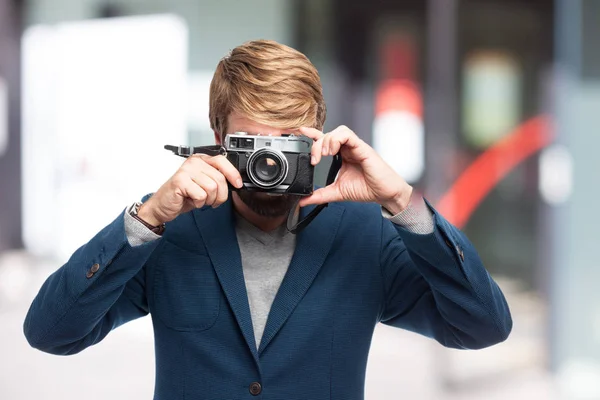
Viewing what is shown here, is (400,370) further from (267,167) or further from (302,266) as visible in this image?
(267,167)

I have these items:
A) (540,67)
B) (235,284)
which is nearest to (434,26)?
(540,67)

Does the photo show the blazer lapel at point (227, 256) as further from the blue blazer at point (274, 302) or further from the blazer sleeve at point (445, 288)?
the blazer sleeve at point (445, 288)

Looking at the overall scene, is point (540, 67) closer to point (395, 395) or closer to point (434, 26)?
point (434, 26)

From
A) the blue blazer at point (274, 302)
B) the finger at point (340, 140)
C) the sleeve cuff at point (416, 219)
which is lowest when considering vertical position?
the blue blazer at point (274, 302)

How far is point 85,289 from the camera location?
4.00 feet

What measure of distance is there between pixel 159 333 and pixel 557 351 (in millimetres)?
2891

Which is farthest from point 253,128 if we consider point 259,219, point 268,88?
point 259,219

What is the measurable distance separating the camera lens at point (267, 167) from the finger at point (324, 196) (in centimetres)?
6

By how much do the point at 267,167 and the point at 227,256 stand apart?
0.19m

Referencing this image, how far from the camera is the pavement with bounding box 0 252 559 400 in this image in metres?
3.61

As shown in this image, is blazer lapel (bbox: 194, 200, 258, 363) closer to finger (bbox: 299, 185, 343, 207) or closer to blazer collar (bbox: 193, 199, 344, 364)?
blazer collar (bbox: 193, 199, 344, 364)

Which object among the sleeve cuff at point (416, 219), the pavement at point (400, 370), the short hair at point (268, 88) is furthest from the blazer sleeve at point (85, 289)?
the pavement at point (400, 370)

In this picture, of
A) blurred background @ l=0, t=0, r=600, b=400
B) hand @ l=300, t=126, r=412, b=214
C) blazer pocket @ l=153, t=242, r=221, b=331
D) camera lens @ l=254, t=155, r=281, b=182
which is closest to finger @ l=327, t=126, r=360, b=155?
hand @ l=300, t=126, r=412, b=214

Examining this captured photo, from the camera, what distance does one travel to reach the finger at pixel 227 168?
50.0 inches
